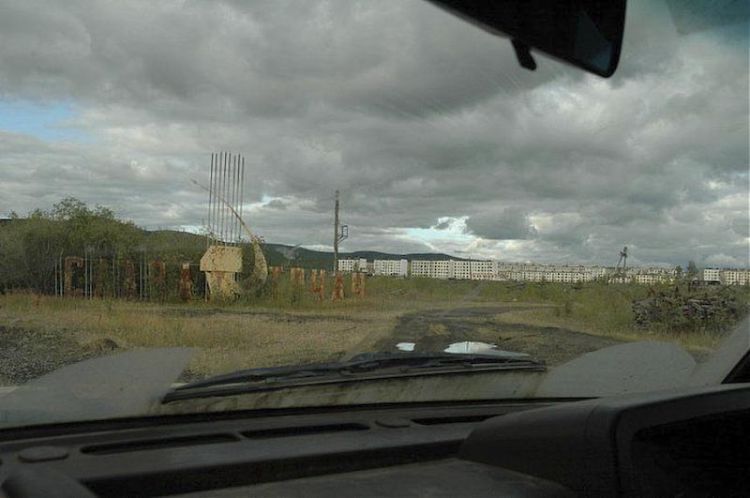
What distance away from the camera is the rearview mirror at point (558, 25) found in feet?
7.04

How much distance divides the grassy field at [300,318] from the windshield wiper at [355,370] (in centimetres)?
22

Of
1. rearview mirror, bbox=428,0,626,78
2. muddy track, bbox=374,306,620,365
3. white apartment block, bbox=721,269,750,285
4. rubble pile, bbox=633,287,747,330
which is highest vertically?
rearview mirror, bbox=428,0,626,78

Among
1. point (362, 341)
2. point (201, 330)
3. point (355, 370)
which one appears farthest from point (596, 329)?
point (201, 330)

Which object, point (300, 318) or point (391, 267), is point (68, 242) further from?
point (391, 267)

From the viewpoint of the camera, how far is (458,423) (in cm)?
337

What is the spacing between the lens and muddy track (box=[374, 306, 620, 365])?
430 centimetres

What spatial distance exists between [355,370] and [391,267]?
41.0 inches

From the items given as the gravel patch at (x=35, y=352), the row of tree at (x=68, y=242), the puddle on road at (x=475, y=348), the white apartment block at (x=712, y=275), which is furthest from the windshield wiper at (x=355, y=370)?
the white apartment block at (x=712, y=275)

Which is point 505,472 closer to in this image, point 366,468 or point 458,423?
point 366,468

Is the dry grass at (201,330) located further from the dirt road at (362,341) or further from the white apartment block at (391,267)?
the white apartment block at (391,267)

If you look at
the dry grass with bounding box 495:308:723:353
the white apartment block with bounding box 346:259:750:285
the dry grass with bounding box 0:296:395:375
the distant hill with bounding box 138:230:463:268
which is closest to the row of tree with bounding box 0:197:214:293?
the distant hill with bounding box 138:230:463:268

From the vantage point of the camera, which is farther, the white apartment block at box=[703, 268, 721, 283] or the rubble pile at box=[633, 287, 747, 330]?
the white apartment block at box=[703, 268, 721, 283]

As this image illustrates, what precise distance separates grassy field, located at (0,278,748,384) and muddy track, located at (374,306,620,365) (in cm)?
5

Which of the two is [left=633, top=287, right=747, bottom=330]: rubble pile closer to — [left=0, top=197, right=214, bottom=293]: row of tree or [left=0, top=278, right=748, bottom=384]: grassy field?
[left=0, top=278, right=748, bottom=384]: grassy field
